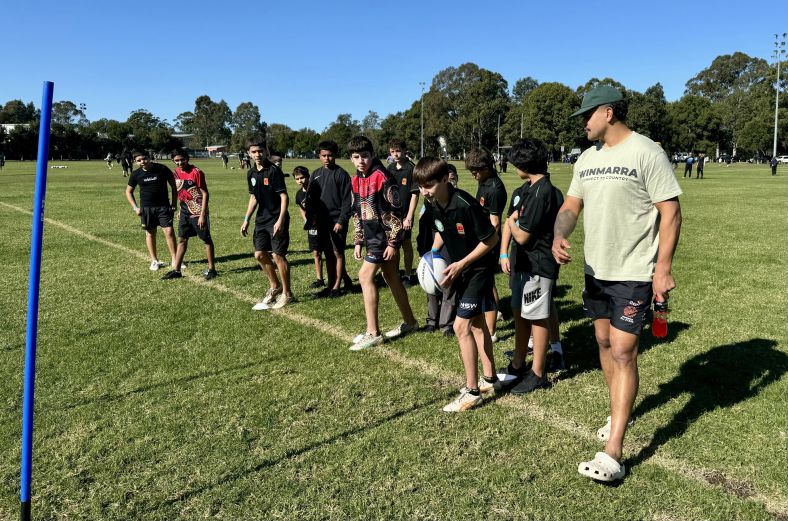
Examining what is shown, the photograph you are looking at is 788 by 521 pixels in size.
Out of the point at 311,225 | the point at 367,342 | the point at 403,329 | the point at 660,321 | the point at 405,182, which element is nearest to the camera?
the point at 660,321

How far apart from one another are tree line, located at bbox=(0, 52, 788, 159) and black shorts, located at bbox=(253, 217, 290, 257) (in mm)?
67941

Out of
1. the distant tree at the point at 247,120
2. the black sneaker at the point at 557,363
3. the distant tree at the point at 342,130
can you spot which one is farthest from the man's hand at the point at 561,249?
the distant tree at the point at 247,120

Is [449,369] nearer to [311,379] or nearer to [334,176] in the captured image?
[311,379]

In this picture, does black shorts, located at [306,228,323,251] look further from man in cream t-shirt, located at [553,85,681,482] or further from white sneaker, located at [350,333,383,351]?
man in cream t-shirt, located at [553,85,681,482]

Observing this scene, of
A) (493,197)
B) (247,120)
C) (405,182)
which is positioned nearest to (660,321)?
(493,197)

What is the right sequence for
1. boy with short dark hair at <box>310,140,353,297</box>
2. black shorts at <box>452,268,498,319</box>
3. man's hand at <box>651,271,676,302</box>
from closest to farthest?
man's hand at <box>651,271,676,302</box> < black shorts at <box>452,268,498,319</box> < boy with short dark hair at <box>310,140,353,297</box>

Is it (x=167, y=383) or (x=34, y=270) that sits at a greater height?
(x=34, y=270)

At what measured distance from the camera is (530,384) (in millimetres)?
4430

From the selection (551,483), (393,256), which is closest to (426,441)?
(551,483)

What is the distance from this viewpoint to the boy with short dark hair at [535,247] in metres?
4.33

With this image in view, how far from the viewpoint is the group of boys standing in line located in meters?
3.17

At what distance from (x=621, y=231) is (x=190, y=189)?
23.7 feet

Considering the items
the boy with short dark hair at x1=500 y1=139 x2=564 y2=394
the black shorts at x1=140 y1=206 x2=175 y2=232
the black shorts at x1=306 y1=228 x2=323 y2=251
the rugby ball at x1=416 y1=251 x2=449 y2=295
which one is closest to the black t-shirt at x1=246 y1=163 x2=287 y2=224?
the black shorts at x1=306 y1=228 x2=323 y2=251

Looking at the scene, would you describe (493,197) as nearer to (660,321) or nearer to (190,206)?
(660,321)
